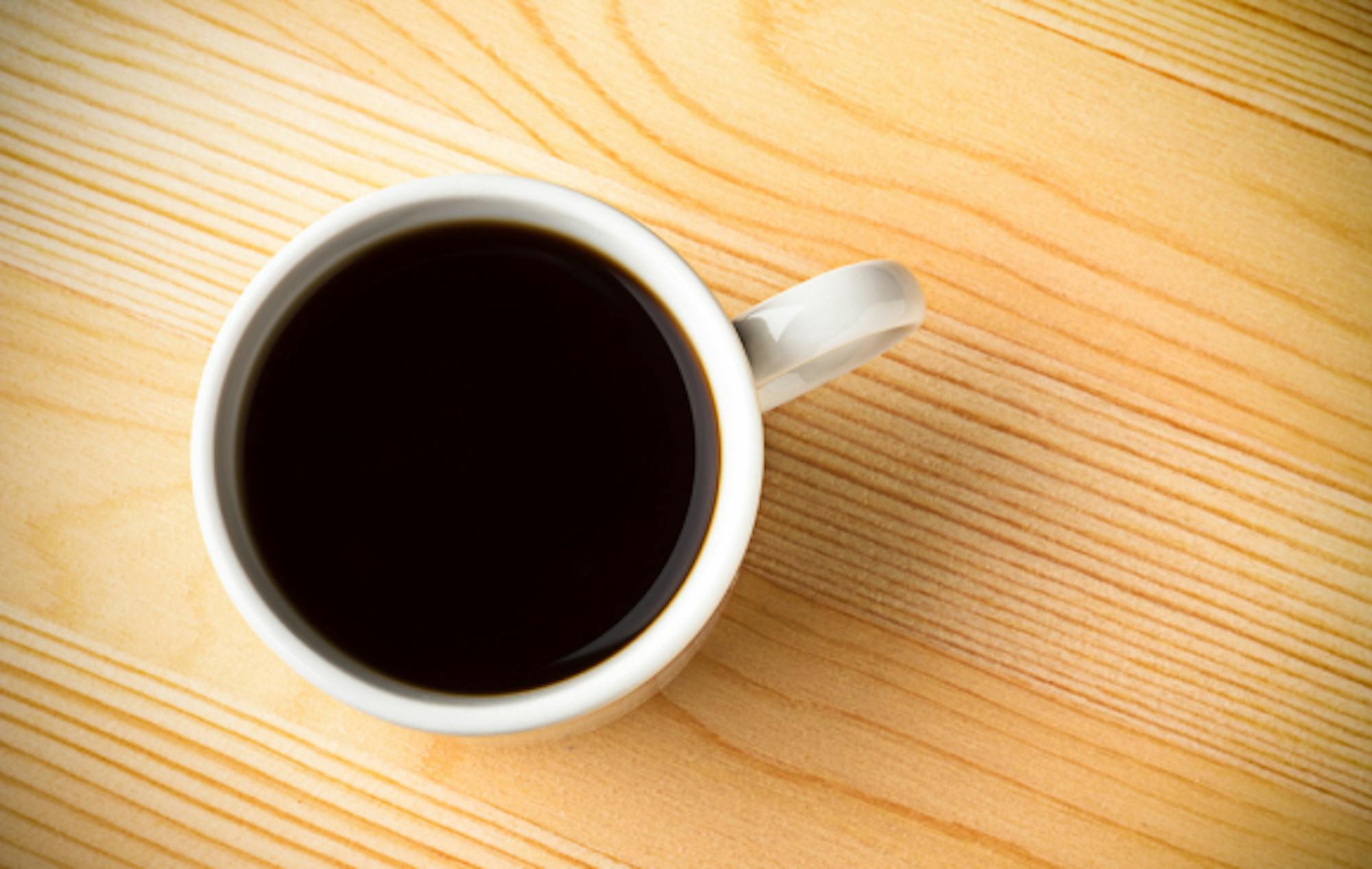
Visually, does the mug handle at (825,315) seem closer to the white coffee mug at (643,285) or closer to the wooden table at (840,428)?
the white coffee mug at (643,285)

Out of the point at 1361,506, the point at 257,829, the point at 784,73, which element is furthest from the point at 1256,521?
the point at 257,829

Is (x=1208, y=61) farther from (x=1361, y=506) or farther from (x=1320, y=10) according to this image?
(x=1361, y=506)

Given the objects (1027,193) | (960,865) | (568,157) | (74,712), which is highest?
(1027,193)

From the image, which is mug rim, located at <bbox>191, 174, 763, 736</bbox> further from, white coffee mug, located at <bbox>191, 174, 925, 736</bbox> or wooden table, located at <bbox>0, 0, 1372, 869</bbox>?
wooden table, located at <bbox>0, 0, 1372, 869</bbox>

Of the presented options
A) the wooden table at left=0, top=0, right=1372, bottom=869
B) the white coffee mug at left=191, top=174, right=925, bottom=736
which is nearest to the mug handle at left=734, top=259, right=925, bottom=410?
the white coffee mug at left=191, top=174, right=925, bottom=736

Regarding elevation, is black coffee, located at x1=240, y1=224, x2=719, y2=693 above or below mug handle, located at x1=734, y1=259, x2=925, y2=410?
below
